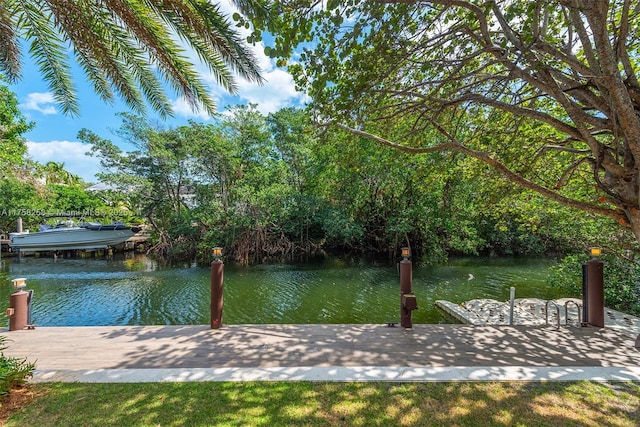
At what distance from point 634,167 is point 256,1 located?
201 inches

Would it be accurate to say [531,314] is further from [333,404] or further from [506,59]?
[333,404]

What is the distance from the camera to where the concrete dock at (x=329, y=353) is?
3.35 m

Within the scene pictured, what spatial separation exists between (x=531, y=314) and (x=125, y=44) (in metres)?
9.36

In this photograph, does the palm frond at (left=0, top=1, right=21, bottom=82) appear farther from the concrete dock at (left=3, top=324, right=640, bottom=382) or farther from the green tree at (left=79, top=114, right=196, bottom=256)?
the green tree at (left=79, top=114, right=196, bottom=256)

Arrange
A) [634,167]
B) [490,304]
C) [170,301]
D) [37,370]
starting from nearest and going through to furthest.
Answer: [37,370]
[634,167]
[490,304]
[170,301]

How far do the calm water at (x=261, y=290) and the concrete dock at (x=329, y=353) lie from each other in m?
2.61

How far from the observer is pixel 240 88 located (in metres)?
4.75

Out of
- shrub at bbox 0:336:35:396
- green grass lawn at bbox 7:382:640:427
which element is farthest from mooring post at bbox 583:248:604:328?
shrub at bbox 0:336:35:396

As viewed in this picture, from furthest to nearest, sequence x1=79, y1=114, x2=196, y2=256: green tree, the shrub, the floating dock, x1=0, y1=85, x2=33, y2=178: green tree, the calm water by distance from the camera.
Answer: x1=79, y1=114, x2=196, y2=256: green tree < x1=0, y1=85, x2=33, y2=178: green tree < the calm water < the floating dock < the shrub

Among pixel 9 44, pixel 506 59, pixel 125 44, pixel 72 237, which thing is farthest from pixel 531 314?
pixel 72 237

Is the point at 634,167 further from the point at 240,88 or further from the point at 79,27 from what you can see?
the point at 79,27

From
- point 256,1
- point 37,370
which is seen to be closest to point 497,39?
point 256,1

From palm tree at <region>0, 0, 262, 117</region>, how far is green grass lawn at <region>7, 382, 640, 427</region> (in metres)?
4.20

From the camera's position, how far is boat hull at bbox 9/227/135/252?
62.2ft
